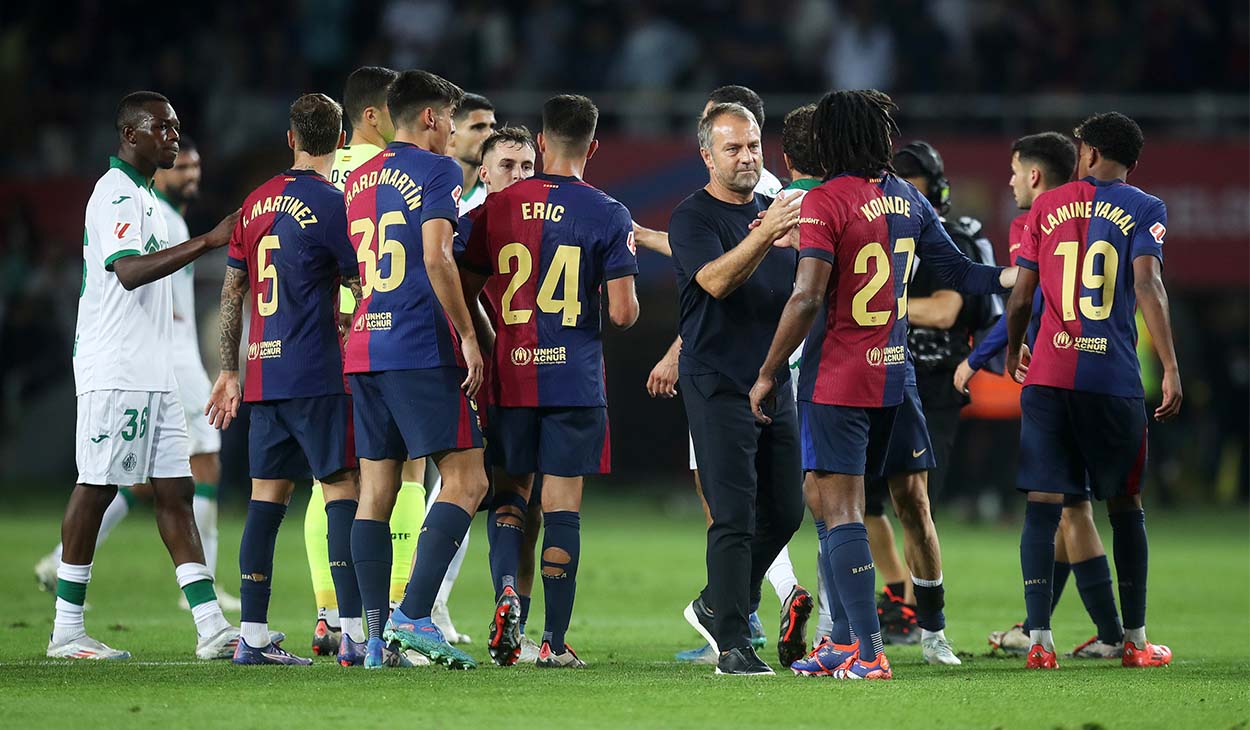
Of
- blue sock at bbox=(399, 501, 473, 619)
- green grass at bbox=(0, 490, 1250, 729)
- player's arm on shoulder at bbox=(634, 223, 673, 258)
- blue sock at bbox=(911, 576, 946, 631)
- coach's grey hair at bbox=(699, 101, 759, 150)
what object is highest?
coach's grey hair at bbox=(699, 101, 759, 150)

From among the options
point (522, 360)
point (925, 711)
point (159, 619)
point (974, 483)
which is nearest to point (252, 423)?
point (522, 360)

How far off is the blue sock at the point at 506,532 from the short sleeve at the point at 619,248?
1.18 m

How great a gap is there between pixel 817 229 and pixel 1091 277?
1602 mm

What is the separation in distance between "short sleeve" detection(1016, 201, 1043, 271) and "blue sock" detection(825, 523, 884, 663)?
164cm

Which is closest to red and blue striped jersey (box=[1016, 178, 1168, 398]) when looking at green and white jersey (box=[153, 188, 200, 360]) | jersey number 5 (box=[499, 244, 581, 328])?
jersey number 5 (box=[499, 244, 581, 328])

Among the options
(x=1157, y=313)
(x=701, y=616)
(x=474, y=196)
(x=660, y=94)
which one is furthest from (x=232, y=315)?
(x=660, y=94)

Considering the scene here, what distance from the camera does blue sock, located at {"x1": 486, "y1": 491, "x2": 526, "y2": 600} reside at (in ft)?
25.7

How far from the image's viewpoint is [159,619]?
32.1 feet

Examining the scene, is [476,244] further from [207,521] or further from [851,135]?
[207,521]

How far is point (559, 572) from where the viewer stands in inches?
298

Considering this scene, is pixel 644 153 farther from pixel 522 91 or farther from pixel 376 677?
pixel 376 677

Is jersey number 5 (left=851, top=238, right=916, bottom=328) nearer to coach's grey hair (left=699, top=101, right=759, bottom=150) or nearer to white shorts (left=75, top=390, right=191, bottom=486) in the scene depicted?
coach's grey hair (left=699, top=101, right=759, bottom=150)

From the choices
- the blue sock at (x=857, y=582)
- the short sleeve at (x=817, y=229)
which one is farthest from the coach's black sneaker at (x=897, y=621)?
the short sleeve at (x=817, y=229)

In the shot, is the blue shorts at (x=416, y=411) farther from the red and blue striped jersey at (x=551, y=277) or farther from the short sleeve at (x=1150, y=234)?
the short sleeve at (x=1150, y=234)
